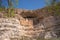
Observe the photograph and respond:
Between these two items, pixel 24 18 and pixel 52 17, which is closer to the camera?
pixel 52 17

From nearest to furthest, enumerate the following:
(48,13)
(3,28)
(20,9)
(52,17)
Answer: (3,28), (52,17), (48,13), (20,9)

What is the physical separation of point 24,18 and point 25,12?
0.79 meters

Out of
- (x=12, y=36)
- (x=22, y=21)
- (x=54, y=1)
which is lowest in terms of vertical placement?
(x=12, y=36)

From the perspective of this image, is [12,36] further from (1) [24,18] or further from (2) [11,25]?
(1) [24,18]

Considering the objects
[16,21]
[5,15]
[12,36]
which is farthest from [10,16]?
[12,36]

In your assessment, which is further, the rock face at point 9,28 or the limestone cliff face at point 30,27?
the limestone cliff face at point 30,27

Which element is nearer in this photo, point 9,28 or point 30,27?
point 9,28

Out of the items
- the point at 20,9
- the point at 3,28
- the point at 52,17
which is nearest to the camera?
the point at 3,28

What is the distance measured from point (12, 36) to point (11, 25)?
2.63 ft

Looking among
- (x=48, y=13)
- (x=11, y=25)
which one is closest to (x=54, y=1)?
(x=48, y=13)

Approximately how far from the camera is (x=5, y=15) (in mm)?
15484

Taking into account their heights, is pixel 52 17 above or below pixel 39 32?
above

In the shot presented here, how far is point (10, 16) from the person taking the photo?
618 inches

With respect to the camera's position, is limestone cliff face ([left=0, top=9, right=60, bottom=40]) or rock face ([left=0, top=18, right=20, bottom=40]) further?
limestone cliff face ([left=0, top=9, right=60, bottom=40])
